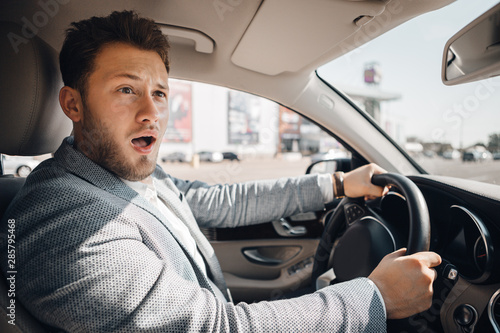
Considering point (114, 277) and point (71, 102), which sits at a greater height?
point (71, 102)

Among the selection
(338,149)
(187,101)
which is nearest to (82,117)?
(338,149)

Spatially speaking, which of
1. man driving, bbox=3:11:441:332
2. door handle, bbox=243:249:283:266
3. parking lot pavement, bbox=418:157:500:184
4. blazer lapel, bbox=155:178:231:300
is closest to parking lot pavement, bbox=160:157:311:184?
door handle, bbox=243:249:283:266

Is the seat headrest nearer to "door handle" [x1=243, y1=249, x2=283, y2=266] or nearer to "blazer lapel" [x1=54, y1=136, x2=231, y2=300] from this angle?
"blazer lapel" [x1=54, y1=136, x2=231, y2=300]

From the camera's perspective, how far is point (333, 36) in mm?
1373

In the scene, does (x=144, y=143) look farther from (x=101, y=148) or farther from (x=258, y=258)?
(x=258, y=258)

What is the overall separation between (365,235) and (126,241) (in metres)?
0.84

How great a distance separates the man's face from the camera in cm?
110

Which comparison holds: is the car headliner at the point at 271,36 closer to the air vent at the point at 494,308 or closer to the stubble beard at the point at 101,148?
the stubble beard at the point at 101,148

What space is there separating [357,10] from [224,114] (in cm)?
1950

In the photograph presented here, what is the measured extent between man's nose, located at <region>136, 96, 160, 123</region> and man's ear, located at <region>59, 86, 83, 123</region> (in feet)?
0.68

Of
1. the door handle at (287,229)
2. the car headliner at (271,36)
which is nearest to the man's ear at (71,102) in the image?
the car headliner at (271,36)

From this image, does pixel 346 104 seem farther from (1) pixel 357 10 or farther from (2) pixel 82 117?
(2) pixel 82 117

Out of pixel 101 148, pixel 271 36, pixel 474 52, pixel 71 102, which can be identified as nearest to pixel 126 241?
pixel 101 148

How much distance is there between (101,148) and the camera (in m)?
1.09
